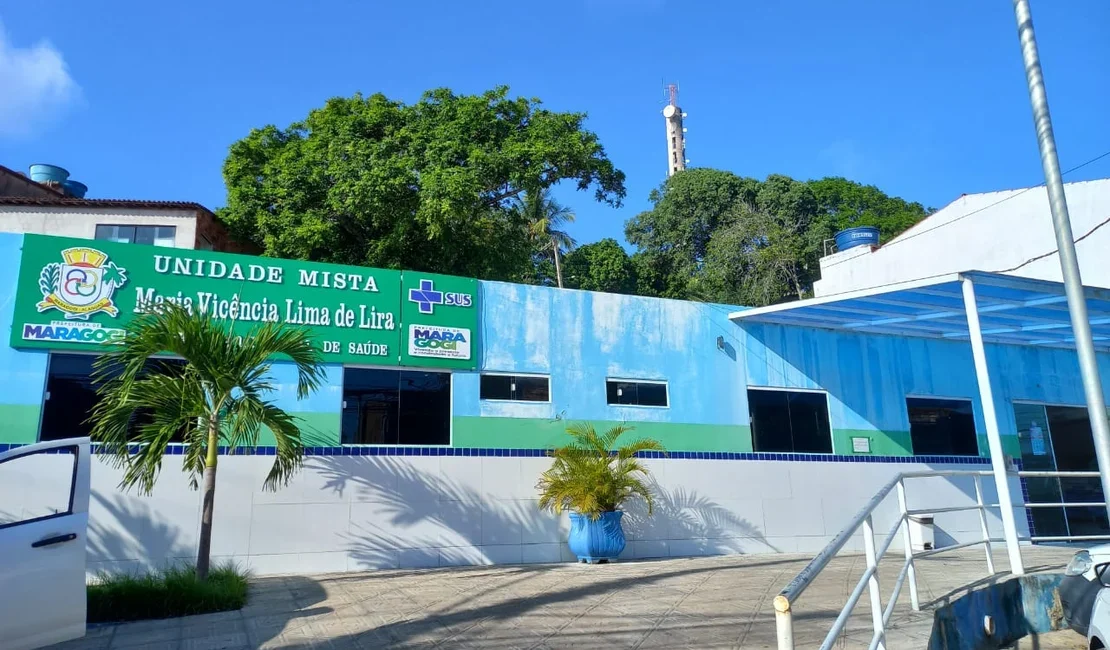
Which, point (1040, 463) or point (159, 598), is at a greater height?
point (1040, 463)

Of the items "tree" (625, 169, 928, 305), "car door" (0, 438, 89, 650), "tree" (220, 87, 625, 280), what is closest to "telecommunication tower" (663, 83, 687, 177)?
"tree" (625, 169, 928, 305)

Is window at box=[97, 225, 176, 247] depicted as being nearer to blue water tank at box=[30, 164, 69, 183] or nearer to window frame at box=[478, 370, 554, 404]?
blue water tank at box=[30, 164, 69, 183]

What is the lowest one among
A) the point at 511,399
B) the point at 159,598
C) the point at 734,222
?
the point at 159,598

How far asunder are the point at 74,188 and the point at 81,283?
57.5 ft

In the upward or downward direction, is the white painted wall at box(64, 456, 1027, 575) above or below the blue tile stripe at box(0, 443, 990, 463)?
below

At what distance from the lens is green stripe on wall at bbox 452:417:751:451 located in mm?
11766

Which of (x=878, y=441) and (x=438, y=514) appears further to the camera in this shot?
(x=878, y=441)

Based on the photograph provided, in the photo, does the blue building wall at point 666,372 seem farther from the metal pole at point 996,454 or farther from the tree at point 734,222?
the tree at point 734,222

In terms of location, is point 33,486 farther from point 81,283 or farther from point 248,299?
point 248,299

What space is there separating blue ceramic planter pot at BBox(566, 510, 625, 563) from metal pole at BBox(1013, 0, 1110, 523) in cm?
604

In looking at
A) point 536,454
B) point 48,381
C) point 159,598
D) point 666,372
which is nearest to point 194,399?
point 159,598

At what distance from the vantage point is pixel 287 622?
6.91 metres

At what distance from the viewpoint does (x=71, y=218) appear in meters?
19.5

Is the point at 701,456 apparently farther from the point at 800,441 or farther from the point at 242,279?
the point at 242,279
